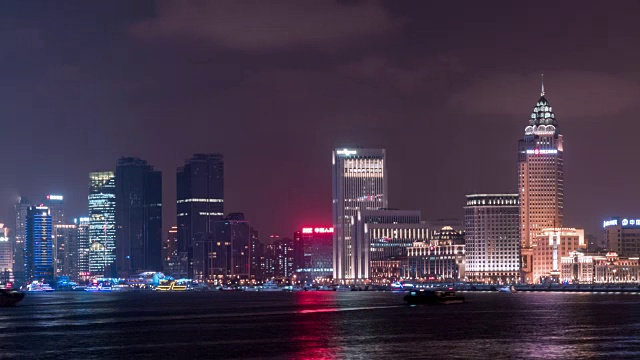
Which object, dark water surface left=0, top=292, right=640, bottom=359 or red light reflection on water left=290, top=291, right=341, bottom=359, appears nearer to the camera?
red light reflection on water left=290, top=291, right=341, bottom=359

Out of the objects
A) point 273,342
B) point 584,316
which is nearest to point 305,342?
point 273,342

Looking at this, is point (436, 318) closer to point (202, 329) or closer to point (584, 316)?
point (584, 316)

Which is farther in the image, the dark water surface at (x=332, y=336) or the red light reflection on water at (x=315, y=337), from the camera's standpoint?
the dark water surface at (x=332, y=336)

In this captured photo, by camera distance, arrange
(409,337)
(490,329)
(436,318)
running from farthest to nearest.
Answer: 1. (436,318)
2. (490,329)
3. (409,337)

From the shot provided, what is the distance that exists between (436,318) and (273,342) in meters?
56.8

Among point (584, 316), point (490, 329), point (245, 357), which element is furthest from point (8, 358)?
point (584, 316)

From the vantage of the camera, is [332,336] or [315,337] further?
[332,336]

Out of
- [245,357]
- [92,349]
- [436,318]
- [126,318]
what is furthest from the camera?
[126,318]

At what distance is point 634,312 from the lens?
196 m

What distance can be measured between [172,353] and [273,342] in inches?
573

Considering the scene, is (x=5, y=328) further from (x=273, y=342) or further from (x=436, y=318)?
(x=436, y=318)

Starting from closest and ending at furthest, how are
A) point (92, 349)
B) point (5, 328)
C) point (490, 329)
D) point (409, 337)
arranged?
point (92, 349) → point (409, 337) → point (490, 329) → point (5, 328)

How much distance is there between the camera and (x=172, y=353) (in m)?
116

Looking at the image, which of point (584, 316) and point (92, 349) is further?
point (584, 316)
